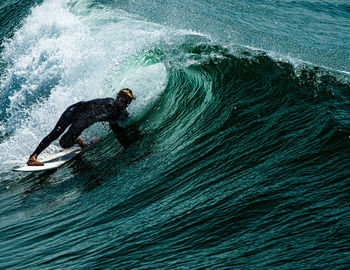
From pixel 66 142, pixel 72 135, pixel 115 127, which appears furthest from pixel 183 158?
pixel 66 142

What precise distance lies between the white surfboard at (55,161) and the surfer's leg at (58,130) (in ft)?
0.86

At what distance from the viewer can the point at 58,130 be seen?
25.1 ft

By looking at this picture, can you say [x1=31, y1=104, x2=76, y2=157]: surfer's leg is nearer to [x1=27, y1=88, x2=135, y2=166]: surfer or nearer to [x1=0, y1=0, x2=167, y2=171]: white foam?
[x1=27, y1=88, x2=135, y2=166]: surfer

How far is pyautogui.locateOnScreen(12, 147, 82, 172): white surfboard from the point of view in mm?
7516

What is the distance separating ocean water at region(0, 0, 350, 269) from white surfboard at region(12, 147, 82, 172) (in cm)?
17

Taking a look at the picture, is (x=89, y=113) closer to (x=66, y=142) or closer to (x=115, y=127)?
(x=115, y=127)

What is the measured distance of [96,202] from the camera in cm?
593

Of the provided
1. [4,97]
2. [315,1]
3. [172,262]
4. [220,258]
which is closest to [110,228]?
[172,262]

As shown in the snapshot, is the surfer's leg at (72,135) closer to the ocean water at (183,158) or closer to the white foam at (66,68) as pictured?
the ocean water at (183,158)

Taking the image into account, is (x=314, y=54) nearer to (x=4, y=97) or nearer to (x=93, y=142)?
(x=93, y=142)

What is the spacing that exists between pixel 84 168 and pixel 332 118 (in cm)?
413

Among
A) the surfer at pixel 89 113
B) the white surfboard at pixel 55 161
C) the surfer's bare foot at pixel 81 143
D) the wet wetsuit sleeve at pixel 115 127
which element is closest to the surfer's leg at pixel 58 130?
the surfer at pixel 89 113

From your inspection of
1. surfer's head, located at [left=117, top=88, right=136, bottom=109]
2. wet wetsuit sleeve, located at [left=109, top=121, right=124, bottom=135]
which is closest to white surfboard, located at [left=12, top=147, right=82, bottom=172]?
wet wetsuit sleeve, located at [left=109, top=121, right=124, bottom=135]

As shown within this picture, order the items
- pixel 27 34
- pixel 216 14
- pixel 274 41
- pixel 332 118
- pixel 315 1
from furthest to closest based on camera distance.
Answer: pixel 315 1
pixel 216 14
pixel 27 34
pixel 274 41
pixel 332 118
